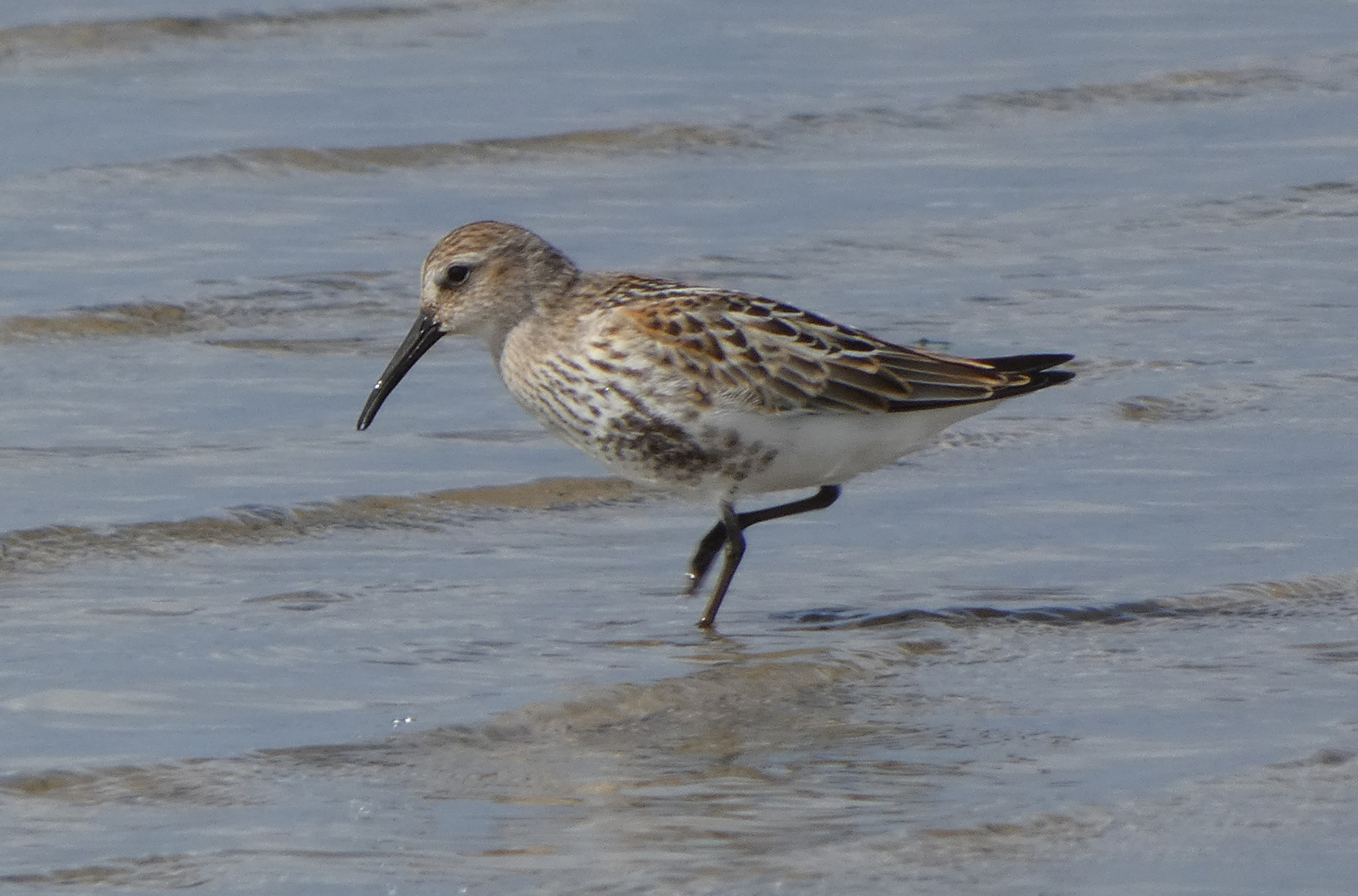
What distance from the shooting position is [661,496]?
7.94m

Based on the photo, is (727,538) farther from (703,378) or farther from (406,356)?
(406,356)

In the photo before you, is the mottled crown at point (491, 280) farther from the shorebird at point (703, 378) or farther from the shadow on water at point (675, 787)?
the shadow on water at point (675, 787)

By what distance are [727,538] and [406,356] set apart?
1137 mm

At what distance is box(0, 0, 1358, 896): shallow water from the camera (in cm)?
514

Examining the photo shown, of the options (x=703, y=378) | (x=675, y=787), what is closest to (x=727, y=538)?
(x=703, y=378)

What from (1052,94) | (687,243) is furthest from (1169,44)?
(687,243)

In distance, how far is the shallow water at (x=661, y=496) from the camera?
5.14m

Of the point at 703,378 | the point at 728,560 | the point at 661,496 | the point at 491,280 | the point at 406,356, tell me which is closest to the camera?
the point at 703,378

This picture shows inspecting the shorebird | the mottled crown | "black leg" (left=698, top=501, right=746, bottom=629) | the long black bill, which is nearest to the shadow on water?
"black leg" (left=698, top=501, right=746, bottom=629)

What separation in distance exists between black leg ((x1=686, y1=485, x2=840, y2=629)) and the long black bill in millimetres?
1005

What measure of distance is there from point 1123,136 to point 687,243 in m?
3.03

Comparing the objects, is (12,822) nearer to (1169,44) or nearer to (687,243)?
(687,243)

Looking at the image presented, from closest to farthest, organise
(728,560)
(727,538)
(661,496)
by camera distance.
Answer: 1. (728,560)
2. (727,538)
3. (661,496)

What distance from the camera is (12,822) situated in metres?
5.04
